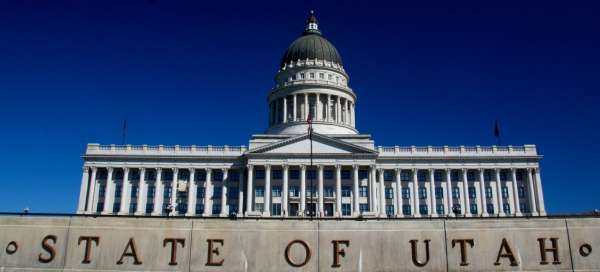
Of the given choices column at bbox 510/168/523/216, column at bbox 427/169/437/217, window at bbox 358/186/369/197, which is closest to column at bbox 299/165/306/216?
window at bbox 358/186/369/197

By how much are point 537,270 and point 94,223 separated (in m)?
23.6

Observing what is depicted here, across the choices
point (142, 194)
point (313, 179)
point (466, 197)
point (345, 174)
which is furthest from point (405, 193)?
point (142, 194)

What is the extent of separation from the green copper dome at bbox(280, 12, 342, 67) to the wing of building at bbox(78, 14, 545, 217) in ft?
94.2

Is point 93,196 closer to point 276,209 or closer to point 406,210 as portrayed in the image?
point 276,209

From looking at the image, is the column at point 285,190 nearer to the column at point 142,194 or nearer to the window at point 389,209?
the window at point 389,209

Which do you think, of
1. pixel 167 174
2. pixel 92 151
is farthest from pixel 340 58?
pixel 92 151

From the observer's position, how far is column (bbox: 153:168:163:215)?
253 ft

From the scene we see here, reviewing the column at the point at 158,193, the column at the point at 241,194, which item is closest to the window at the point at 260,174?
the column at the point at 241,194

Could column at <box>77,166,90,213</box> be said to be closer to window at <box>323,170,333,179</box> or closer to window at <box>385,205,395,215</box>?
window at <box>323,170,333,179</box>

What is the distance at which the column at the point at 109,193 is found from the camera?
77375 mm

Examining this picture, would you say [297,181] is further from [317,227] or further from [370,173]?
[317,227]

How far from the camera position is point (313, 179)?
7794 centimetres

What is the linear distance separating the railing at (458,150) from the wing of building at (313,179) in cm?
17

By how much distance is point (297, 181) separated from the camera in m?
77.4
